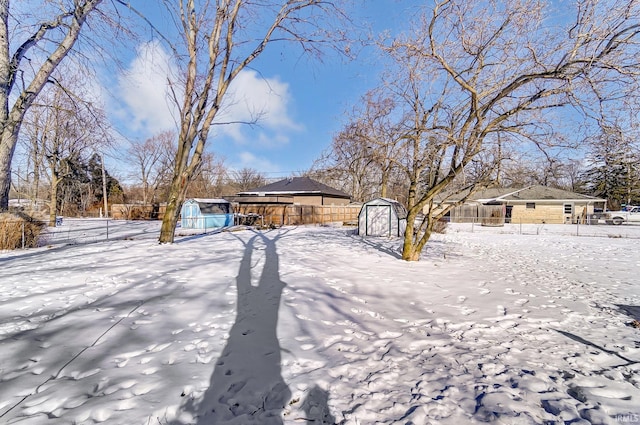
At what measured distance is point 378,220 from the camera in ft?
51.0

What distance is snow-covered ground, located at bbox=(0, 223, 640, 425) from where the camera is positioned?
221 cm

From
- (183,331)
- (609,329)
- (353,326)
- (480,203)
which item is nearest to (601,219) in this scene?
(480,203)

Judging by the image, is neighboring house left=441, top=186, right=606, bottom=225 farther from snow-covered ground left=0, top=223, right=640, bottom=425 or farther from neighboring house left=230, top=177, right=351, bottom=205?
snow-covered ground left=0, top=223, right=640, bottom=425

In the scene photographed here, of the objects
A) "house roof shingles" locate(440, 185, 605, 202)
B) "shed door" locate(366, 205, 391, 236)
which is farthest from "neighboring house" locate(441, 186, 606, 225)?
"shed door" locate(366, 205, 391, 236)

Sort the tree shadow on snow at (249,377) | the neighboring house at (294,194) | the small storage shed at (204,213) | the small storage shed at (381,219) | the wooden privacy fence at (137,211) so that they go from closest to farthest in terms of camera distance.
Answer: the tree shadow on snow at (249,377), the small storage shed at (381,219), the small storage shed at (204,213), the wooden privacy fence at (137,211), the neighboring house at (294,194)

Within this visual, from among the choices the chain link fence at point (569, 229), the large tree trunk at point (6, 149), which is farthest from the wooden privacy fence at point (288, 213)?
the large tree trunk at point (6, 149)

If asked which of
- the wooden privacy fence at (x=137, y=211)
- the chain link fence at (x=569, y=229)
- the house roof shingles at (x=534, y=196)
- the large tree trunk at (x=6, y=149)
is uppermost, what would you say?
the house roof shingles at (x=534, y=196)

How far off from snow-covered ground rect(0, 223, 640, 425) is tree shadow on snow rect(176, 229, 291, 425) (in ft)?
0.05

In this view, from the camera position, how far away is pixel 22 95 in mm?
6625

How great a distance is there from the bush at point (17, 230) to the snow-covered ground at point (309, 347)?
4.02 m

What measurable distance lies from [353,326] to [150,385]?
2312mm

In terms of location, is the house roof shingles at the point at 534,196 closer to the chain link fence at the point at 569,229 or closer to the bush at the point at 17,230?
the chain link fence at the point at 569,229

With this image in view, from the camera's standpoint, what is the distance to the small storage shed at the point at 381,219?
50.5ft

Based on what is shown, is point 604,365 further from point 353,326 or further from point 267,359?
point 267,359
